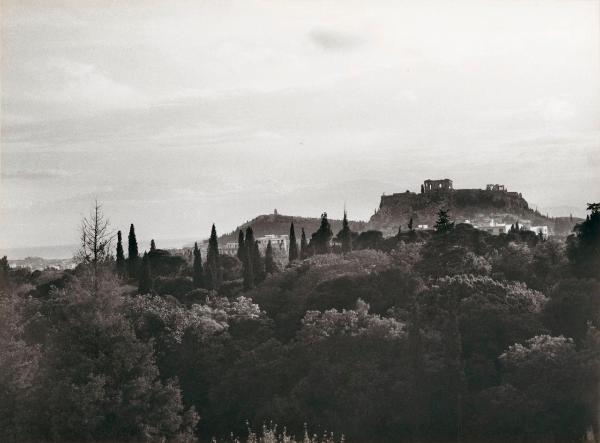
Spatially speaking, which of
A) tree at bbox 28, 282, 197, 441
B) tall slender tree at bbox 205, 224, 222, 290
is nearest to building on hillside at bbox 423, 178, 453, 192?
tall slender tree at bbox 205, 224, 222, 290

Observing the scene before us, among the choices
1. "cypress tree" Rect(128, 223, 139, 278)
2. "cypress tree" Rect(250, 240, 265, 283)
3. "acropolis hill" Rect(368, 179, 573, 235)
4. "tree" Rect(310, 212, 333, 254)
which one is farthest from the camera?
"acropolis hill" Rect(368, 179, 573, 235)

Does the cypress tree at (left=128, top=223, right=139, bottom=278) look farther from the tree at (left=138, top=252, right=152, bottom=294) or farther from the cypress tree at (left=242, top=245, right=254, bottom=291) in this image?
the cypress tree at (left=242, top=245, right=254, bottom=291)

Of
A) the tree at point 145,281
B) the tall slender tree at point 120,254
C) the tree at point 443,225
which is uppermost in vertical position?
the tree at point 443,225

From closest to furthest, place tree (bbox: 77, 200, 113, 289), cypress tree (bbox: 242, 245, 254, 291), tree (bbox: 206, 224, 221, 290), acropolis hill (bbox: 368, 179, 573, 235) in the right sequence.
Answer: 1. tree (bbox: 77, 200, 113, 289)
2. cypress tree (bbox: 242, 245, 254, 291)
3. tree (bbox: 206, 224, 221, 290)
4. acropolis hill (bbox: 368, 179, 573, 235)

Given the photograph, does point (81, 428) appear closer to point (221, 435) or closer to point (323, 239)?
point (221, 435)

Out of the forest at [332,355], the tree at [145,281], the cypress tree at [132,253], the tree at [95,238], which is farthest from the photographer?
the cypress tree at [132,253]

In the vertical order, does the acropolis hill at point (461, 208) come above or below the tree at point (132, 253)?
above

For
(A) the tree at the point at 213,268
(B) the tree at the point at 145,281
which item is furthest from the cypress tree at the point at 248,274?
(B) the tree at the point at 145,281

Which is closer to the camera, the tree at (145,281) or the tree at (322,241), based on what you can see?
the tree at (145,281)

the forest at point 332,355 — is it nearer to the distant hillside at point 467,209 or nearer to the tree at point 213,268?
the tree at point 213,268
